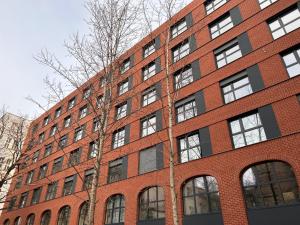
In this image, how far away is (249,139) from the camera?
1357 centimetres

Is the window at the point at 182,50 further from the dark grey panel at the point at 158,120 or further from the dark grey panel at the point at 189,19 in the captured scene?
the dark grey panel at the point at 158,120

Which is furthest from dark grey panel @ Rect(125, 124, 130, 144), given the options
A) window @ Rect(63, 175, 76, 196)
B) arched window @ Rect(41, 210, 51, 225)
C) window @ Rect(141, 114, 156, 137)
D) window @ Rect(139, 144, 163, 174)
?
arched window @ Rect(41, 210, 51, 225)

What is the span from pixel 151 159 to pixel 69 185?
34.8 feet

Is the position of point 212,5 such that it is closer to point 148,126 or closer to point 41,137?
point 148,126

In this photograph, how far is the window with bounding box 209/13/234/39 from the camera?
1827 centimetres

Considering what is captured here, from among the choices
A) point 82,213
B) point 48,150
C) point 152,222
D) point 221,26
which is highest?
point 221,26

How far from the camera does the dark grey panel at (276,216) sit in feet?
34.8

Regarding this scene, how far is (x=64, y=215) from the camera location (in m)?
22.5

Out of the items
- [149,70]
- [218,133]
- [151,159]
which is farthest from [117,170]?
[149,70]

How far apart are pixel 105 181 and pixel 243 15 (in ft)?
51.5

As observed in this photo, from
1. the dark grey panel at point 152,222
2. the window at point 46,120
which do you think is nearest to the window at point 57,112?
the window at point 46,120

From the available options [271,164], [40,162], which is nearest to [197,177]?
[271,164]

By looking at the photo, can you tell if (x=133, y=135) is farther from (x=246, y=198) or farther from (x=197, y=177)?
(x=246, y=198)

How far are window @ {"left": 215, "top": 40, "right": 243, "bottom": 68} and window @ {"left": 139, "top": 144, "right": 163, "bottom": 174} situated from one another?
7.06m
